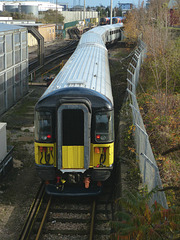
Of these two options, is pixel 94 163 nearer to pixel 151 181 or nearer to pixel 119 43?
pixel 151 181

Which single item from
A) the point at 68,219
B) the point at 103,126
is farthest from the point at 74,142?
the point at 68,219

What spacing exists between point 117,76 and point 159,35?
473 cm

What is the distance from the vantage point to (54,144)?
827cm

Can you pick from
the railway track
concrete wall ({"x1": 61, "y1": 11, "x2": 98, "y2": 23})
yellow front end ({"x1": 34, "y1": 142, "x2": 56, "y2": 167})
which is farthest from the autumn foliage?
concrete wall ({"x1": 61, "y1": 11, "x2": 98, "y2": 23})

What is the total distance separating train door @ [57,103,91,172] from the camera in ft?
25.7

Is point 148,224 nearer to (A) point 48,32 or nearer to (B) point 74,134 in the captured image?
→ (B) point 74,134

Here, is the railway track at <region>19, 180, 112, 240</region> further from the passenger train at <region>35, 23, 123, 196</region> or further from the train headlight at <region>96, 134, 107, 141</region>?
the train headlight at <region>96, 134, 107, 141</region>

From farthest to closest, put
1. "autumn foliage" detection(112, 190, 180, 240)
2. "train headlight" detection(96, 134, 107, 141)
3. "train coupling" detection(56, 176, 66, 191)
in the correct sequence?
"train coupling" detection(56, 176, 66, 191) → "train headlight" detection(96, 134, 107, 141) → "autumn foliage" detection(112, 190, 180, 240)

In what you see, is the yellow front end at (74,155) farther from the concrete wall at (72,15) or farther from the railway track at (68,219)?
the concrete wall at (72,15)

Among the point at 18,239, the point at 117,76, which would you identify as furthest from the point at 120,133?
the point at 117,76

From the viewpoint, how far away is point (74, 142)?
8.16 metres

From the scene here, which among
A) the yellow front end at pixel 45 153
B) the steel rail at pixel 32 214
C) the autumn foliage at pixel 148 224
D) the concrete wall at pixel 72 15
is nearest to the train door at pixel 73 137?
the yellow front end at pixel 45 153

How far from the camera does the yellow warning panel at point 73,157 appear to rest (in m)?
8.17

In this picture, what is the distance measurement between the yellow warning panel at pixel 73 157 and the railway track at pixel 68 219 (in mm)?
1321
